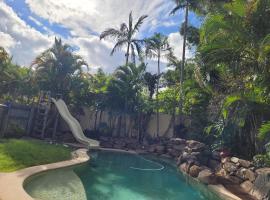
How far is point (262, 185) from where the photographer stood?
7.71m

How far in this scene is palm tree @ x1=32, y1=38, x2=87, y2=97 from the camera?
18641mm

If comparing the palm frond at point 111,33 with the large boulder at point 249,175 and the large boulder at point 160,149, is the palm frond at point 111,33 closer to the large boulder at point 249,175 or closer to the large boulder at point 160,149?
the large boulder at point 160,149

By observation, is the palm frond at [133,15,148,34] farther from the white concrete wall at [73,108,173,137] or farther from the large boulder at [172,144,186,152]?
the large boulder at [172,144,186,152]

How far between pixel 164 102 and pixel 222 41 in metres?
10.7

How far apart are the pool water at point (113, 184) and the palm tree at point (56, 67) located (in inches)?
336

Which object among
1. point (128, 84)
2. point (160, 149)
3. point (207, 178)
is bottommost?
point (207, 178)

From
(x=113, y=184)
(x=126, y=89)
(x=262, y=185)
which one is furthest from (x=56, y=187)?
(x=126, y=89)

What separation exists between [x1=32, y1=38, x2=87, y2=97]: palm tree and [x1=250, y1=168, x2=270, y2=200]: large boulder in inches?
541

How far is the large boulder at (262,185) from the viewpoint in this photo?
732 centimetres

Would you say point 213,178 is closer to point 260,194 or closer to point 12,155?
point 260,194

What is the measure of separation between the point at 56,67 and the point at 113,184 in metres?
12.2

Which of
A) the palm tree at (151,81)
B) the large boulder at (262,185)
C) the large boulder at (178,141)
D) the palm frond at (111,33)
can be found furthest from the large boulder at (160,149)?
the palm frond at (111,33)

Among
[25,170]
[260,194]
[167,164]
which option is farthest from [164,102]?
[25,170]

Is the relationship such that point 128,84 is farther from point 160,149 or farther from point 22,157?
point 22,157
